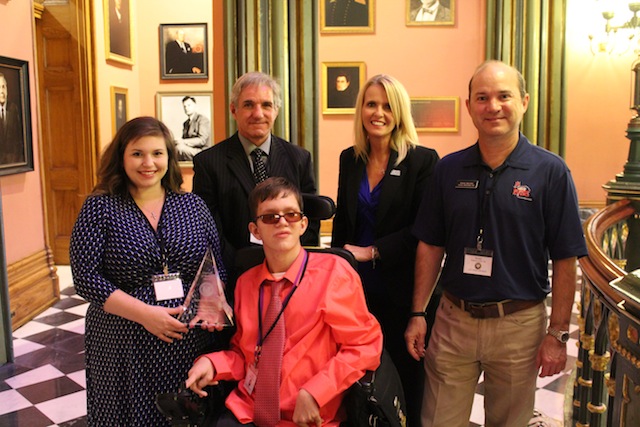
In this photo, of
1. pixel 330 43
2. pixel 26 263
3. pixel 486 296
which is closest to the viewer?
pixel 486 296

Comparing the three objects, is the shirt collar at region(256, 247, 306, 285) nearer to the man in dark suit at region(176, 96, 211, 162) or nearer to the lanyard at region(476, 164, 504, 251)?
the lanyard at region(476, 164, 504, 251)

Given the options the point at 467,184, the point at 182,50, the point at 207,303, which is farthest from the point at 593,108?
the point at 207,303

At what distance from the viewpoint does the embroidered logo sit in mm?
2312

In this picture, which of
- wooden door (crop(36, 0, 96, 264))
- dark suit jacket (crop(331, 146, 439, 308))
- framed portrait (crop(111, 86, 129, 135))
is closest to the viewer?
dark suit jacket (crop(331, 146, 439, 308))

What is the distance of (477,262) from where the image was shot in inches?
93.9

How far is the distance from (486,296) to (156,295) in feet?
4.10

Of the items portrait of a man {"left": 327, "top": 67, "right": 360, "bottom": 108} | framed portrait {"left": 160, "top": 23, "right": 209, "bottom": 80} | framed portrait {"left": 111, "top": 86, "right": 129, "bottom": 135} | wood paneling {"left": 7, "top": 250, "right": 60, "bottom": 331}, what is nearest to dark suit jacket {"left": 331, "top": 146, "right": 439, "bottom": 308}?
wood paneling {"left": 7, "top": 250, "right": 60, "bottom": 331}

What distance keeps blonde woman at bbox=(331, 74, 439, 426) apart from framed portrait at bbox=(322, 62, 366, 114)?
6.02m

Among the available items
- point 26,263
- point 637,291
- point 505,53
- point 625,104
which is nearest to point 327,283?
point 637,291

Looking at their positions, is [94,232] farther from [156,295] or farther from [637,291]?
[637,291]

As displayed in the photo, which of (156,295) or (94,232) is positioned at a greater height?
(94,232)

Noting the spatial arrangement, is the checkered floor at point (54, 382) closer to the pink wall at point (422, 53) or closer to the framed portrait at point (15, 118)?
the framed portrait at point (15, 118)

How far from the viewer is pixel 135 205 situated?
257cm

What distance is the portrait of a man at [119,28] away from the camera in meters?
8.66
